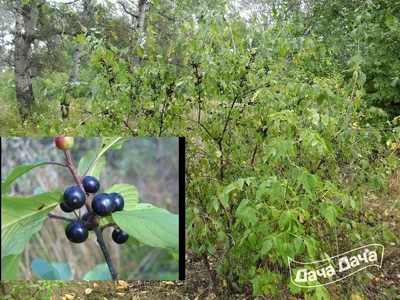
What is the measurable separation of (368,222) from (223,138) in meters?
1.40

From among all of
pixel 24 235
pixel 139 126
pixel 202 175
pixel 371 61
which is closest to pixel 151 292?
pixel 202 175

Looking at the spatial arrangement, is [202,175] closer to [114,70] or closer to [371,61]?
[114,70]

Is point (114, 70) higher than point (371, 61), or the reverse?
point (371, 61)

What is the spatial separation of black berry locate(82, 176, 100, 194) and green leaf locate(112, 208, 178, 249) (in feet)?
0.43

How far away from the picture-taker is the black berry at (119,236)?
5.83 ft

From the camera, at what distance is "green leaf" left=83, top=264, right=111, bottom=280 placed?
1.83 m

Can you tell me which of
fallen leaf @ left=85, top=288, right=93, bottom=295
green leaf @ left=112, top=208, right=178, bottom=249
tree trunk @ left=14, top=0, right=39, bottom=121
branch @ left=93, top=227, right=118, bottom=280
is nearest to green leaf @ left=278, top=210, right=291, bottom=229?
green leaf @ left=112, top=208, right=178, bottom=249

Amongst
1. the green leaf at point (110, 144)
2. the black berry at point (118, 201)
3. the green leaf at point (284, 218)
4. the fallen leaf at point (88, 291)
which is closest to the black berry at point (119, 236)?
the black berry at point (118, 201)

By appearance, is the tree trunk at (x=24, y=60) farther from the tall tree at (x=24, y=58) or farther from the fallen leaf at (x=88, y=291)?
the fallen leaf at (x=88, y=291)

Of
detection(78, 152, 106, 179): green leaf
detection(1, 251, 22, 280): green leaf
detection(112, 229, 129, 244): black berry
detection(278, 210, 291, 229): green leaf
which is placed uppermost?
detection(78, 152, 106, 179): green leaf

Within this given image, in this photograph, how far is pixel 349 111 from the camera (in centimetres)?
280

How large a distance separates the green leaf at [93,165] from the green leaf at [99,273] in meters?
0.41

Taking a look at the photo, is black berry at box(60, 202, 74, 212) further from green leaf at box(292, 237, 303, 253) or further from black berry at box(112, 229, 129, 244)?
green leaf at box(292, 237, 303, 253)

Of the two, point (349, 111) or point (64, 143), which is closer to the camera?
point (64, 143)
